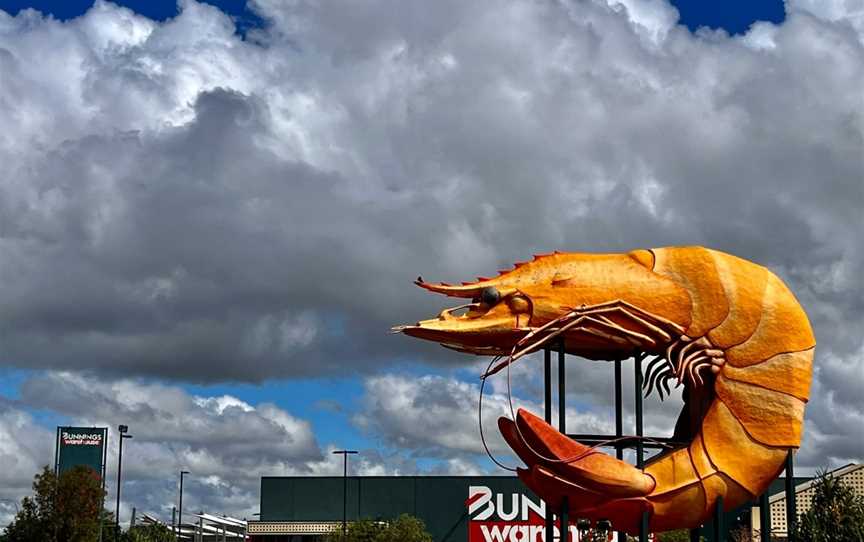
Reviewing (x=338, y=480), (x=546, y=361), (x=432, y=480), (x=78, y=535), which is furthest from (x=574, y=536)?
(x=546, y=361)

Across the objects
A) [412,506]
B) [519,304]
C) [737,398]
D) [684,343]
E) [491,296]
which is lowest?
[737,398]

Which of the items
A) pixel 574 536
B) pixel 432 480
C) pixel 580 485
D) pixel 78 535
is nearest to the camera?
pixel 580 485

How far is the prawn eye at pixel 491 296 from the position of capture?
24188 mm

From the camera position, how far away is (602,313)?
24.0 metres

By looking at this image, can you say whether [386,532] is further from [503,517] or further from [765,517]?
[765,517]

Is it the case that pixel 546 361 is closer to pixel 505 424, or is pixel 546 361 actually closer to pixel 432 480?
pixel 505 424

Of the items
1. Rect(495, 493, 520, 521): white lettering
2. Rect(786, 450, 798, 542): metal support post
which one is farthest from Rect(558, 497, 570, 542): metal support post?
Rect(495, 493, 520, 521): white lettering

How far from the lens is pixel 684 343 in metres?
24.1

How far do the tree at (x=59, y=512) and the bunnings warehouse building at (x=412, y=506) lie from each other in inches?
725

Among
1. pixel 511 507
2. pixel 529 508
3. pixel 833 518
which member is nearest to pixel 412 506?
pixel 511 507

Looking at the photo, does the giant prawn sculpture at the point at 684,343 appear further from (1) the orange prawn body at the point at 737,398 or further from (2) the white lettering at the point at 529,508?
(2) the white lettering at the point at 529,508

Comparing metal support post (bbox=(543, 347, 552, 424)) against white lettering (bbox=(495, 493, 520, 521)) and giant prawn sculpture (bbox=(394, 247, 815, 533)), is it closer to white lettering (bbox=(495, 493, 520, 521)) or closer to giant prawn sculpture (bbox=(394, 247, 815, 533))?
giant prawn sculpture (bbox=(394, 247, 815, 533))

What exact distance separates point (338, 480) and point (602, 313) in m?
53.3

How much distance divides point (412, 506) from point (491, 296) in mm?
51277
